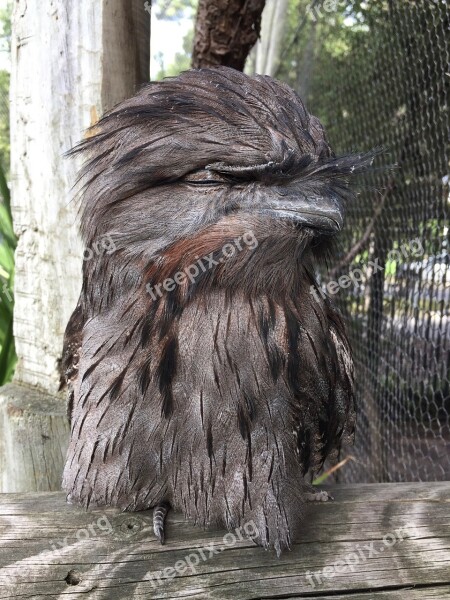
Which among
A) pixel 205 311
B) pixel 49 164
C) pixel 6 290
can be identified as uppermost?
pixel 49 164

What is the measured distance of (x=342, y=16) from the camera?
4.04 meters

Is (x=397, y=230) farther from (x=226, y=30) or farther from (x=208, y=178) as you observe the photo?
(x=208, y=178)

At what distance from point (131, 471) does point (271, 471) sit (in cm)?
43

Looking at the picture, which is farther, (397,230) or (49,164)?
(397,230)

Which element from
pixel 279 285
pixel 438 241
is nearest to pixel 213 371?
pixel 279 285

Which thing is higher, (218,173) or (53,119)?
(53,119)

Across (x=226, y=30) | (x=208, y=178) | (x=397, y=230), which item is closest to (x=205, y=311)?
(x=208, y=178)

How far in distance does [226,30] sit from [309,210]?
2412mm

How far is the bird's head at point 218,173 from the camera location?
150 cm

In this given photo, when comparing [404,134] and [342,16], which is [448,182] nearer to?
[404,134]

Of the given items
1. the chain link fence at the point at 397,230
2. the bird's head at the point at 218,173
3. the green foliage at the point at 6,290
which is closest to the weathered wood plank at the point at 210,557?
the bird's head at the point at 218,173

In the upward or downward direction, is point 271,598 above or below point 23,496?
below

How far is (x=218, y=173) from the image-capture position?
59.4 inches

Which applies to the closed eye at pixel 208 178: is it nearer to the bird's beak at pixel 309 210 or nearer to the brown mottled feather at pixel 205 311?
the brown mottled feather at pixel 205 311
